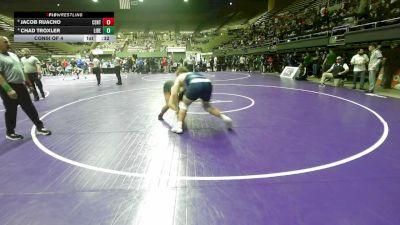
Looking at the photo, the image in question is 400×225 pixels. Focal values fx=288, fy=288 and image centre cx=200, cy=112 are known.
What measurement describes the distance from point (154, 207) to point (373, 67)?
398 inches

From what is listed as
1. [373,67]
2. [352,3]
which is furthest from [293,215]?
[352,3]

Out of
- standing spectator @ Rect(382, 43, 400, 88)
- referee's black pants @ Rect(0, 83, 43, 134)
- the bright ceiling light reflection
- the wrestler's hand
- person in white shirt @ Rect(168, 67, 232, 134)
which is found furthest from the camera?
standing spectator @ Rect(382, 43, 400, 88)

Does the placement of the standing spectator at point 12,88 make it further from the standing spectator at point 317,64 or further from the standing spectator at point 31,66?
the standing spectator at point 317,64

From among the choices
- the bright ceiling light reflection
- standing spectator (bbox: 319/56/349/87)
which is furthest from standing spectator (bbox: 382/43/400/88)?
the bright ceiling light reflection

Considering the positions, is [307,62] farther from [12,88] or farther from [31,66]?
[12,88]

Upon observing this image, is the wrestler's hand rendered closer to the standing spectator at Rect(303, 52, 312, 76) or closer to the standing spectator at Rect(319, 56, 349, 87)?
the standing spectator at Rect(319, 56, 349, 87)
